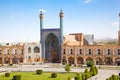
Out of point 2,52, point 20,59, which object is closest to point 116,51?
point 20,59

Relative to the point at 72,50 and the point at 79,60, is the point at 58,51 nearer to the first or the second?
the point at 72,50

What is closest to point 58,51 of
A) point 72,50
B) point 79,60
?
point 72,50

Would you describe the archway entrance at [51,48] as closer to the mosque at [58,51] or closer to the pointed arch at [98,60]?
the mosque at [58,51]

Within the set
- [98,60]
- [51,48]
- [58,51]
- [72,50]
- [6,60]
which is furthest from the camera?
[51,48]

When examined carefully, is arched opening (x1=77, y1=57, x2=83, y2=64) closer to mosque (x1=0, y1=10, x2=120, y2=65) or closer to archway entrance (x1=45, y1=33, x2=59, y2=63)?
mosque (x1=0, y1=10, x2=120, y2=65)

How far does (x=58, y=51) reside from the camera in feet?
226

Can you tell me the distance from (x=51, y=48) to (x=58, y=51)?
2609 millimetres

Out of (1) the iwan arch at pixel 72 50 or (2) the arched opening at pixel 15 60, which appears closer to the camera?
(1) the iwan arch at pixel 72 50

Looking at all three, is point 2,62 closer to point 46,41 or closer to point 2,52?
point 2,52

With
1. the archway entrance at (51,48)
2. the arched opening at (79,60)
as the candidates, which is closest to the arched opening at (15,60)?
the archway entrance at (51,48)

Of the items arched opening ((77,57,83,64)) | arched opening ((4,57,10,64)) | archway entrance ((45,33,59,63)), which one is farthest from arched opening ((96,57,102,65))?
arched opening ((4,57,10,64))

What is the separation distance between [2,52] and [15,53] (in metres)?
3.19

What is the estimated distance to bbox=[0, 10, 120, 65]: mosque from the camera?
6488 cm

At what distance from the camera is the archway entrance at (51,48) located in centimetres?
7012
